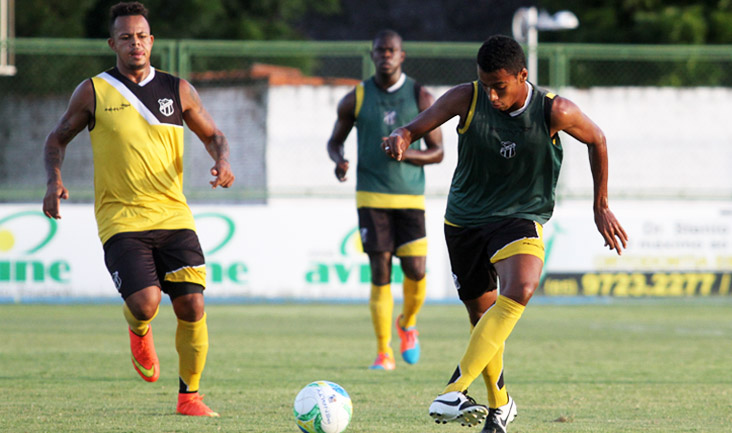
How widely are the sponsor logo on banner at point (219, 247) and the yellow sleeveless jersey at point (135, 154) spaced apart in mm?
8504

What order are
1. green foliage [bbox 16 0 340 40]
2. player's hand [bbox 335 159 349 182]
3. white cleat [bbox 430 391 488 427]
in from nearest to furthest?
white cleat [bbox 430 391 488 427], player's hand [bbox 335 159 349 182], green foliage [bbox 16 0 340 40]

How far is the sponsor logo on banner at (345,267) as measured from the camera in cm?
1572

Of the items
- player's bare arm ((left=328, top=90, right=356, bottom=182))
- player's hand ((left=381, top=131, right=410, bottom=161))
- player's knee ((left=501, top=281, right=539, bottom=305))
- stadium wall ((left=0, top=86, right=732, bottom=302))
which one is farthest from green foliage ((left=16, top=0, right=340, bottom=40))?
player's knee ((left=501, top=281, right=539, bottom=305))

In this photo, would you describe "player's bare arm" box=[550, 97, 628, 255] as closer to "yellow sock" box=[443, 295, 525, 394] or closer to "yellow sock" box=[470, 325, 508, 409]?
"yellow sock" box=[443, 295, 525, 394]

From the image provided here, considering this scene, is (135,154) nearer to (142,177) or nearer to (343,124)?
(142,177)

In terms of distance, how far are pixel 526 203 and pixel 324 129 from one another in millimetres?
14389

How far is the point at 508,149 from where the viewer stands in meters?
6.15

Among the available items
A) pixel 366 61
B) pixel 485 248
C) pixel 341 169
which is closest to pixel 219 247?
pixel 366 61

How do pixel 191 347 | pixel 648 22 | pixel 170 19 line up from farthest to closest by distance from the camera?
pixel 648 22
pixel 170 19
pixel 191 347

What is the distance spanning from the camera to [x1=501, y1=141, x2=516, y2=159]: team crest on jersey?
614 cm

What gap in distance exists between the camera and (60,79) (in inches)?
866

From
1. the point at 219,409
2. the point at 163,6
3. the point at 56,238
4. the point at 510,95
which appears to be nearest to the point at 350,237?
the point at 56,238

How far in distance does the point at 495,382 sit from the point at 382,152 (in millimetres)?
3868

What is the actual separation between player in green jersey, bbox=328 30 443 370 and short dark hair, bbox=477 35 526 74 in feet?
12.4
